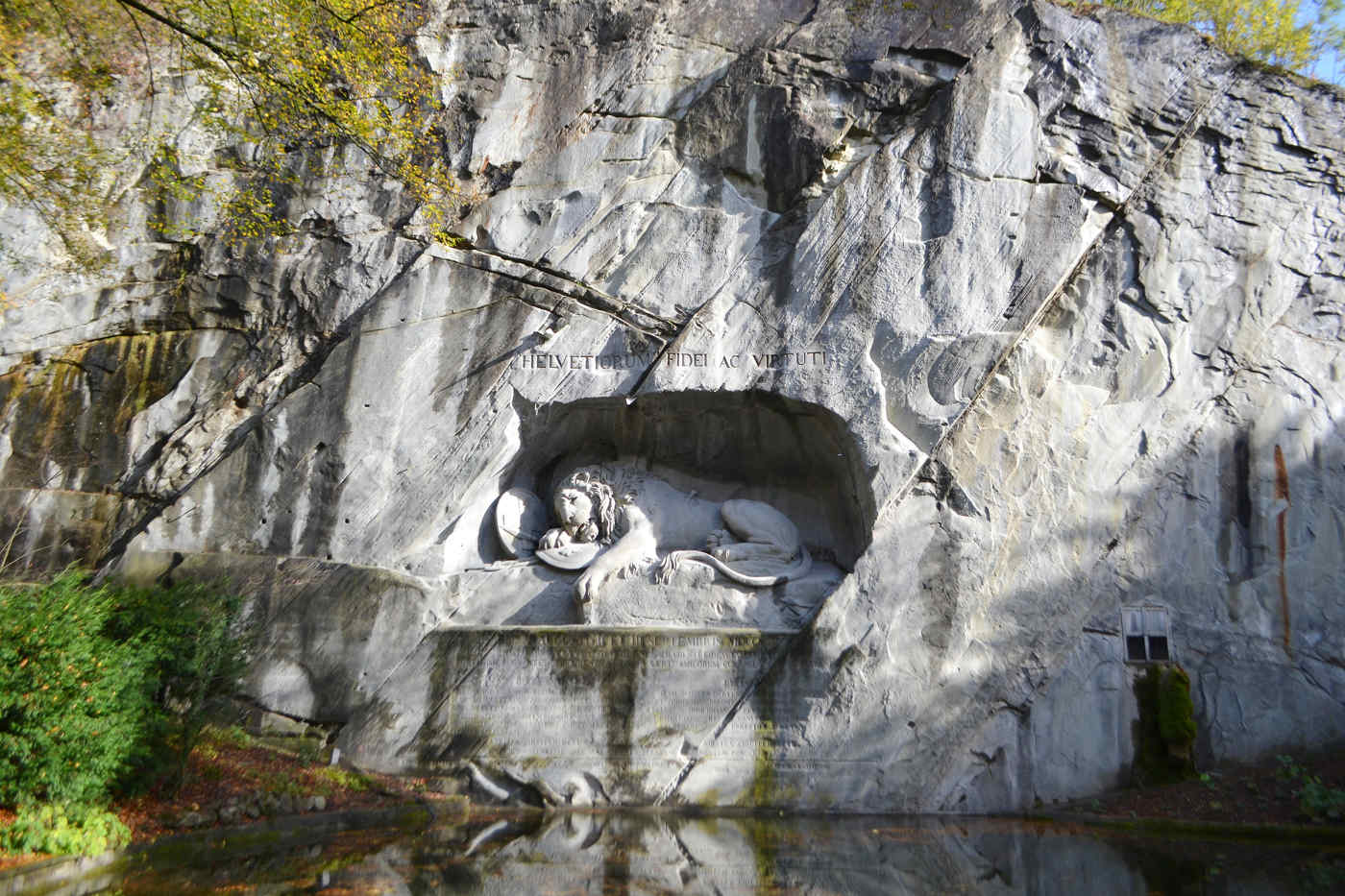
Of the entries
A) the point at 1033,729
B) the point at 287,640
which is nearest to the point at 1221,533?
the point at 1033,729

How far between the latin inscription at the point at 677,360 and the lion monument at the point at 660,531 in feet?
3.63

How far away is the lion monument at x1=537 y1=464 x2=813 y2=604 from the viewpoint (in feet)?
32.7

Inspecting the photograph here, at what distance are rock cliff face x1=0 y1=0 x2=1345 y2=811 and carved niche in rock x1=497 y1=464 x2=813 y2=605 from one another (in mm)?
226

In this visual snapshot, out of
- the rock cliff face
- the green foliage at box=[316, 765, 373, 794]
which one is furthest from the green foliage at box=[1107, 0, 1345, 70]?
the green foliage at box=[316, 765, 373, 794]

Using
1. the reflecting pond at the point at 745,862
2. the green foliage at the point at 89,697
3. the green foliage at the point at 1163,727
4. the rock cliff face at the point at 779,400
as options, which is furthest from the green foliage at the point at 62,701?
the green foliage at the point at 1163,727

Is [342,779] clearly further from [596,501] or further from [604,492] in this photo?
[604,492]

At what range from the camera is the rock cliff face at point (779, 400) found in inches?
359

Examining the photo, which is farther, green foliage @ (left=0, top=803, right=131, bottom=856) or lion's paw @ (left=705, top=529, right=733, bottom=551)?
lion's paw @ (left=705, top=529, right=733, bottom=551)

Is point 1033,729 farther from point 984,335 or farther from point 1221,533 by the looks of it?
point 984,335

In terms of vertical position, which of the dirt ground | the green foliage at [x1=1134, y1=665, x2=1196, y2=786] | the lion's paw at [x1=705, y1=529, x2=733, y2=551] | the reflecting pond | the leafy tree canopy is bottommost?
the reflecting pond

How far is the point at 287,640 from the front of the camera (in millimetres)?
9680

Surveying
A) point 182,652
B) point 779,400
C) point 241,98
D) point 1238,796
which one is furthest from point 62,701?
point 1238,796

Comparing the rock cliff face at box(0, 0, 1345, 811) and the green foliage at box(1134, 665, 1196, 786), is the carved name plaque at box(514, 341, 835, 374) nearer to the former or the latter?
the rock cliff face at box(0, 0, 1345, 811)

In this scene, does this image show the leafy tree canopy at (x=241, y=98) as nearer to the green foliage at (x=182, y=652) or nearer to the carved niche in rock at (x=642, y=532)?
the carved niche in rock at (x=642, y=532)
